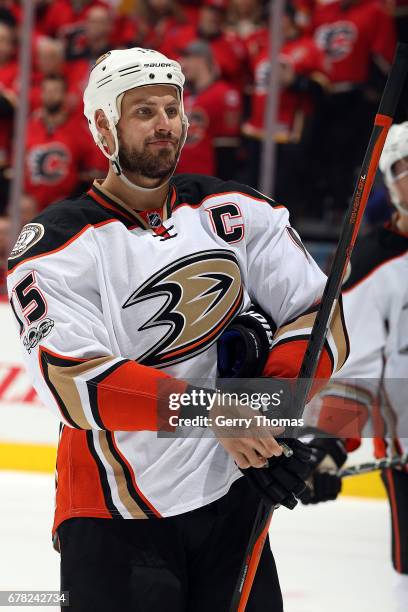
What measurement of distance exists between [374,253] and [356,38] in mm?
2222

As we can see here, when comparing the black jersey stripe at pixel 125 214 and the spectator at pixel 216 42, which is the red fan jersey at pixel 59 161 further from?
the black jersey stripe at pixel 125 214

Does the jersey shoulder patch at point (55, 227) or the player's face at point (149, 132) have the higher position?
the player's face at point (149, 132)

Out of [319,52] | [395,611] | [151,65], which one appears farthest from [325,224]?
[151,65]

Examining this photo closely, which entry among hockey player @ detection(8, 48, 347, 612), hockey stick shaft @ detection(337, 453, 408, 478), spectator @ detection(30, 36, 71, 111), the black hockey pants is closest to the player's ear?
hockey player @ detection(8, 48, 347, 612)

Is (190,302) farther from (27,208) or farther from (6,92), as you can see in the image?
(6,92)

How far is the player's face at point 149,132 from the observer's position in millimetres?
1729

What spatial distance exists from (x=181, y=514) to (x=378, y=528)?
2.01 m

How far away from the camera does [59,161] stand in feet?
16.3

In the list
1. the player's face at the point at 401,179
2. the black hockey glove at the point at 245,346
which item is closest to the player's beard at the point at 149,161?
the black hockey glove at the point at 245,346

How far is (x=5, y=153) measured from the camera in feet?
16.1

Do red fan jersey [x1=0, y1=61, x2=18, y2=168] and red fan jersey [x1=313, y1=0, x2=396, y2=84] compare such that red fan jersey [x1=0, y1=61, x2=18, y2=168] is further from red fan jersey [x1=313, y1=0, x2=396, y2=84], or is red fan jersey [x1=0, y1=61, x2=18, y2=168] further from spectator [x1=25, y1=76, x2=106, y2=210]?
red fan jersey [x1=313, y1=0, x2=396, y2=84]

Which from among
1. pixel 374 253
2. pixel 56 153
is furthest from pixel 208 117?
pixel 374 253

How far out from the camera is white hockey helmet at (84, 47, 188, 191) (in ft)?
5.71

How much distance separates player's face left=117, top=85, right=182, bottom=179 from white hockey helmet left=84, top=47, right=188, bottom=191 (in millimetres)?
12
